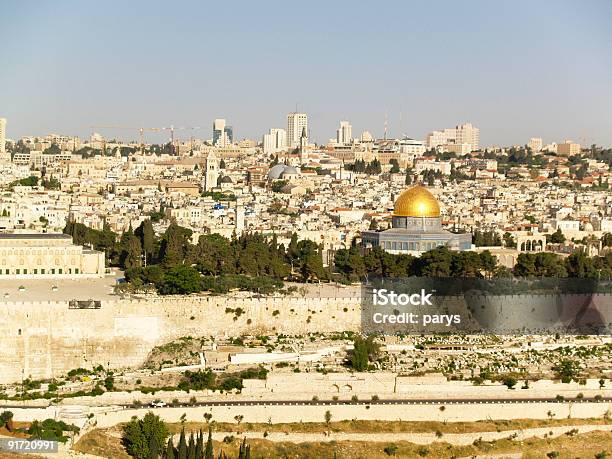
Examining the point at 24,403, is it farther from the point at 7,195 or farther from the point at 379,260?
the point at 7,195

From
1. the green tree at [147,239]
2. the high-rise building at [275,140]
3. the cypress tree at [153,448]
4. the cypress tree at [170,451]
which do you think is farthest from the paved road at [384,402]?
the high-rise building at [275,140]

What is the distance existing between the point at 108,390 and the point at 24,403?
4.94ft

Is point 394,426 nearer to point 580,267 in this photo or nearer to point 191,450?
point 191,450

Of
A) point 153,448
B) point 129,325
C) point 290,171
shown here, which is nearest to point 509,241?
point 129,325

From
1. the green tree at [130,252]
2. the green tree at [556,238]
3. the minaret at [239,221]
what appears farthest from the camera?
the green tree at [556,238]

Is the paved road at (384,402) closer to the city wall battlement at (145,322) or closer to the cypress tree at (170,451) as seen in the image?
the cypress tree at (170,451)

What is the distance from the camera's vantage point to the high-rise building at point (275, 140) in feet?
427

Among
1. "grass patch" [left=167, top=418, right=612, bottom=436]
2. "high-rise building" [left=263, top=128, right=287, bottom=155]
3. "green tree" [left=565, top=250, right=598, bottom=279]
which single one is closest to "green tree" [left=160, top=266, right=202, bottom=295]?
"grass patch" [left=167, top=418, right=612, bottom=436]

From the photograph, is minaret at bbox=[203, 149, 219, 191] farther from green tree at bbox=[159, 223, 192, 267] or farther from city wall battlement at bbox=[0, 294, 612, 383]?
city wall battlement at bbox=[0, 294, 612, 383]

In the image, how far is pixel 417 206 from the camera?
45.5 metres

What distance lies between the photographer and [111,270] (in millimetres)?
41281

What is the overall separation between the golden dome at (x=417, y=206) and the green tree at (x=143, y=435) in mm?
20706

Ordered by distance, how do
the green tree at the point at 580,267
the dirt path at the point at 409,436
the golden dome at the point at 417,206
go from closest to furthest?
the dirt path at the point at 409,436
the green tree at the point at 580,267
the golden dome at the point at 417,206

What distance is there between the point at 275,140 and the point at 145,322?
329 ft
